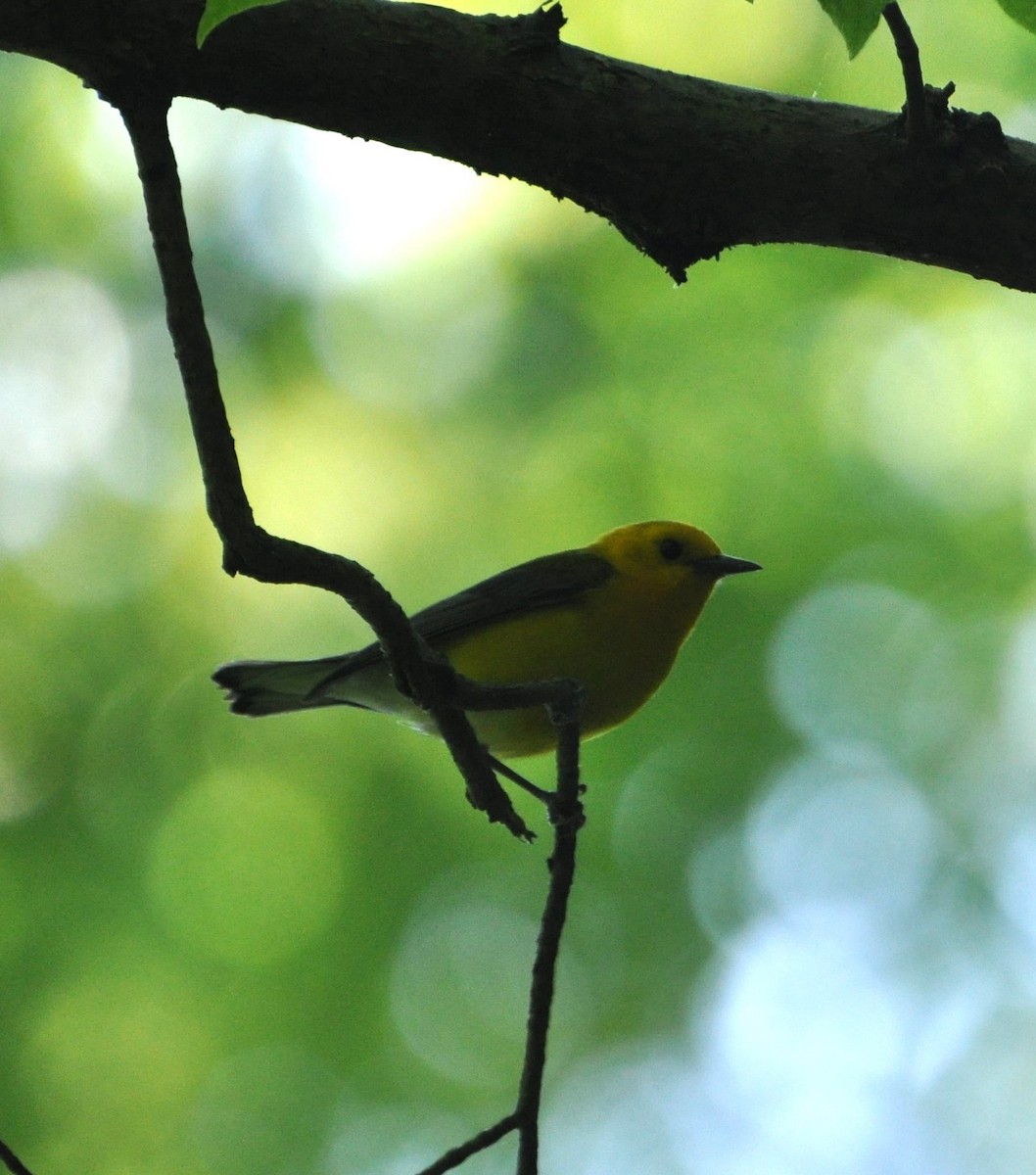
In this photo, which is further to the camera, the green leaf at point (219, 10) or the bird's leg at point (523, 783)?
the bird's leg at point (523, 783)

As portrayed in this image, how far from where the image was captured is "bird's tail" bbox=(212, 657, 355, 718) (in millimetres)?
6125

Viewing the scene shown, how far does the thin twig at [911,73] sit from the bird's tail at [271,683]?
3670 millimetres

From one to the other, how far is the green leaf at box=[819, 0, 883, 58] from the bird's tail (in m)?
4.17

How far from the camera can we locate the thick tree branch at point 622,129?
2924 millimetres

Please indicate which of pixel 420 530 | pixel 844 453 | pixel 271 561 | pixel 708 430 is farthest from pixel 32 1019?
pixel 271 561

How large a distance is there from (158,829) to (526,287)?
482cm

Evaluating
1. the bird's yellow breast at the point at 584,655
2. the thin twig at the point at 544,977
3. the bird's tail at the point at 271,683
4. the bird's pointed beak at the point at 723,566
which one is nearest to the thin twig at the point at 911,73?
the thin twig at the point at 544,977

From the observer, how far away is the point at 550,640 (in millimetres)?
5461

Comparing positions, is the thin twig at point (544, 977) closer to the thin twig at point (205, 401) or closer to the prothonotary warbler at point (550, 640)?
the thin twig at point (205, 401)

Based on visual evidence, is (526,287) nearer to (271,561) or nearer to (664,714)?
(664,714)

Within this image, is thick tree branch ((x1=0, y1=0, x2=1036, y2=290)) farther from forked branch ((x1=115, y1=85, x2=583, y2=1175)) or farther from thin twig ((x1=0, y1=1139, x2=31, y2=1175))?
thin twig ((x1=0, y1=1139, x2=31, y2=1175))

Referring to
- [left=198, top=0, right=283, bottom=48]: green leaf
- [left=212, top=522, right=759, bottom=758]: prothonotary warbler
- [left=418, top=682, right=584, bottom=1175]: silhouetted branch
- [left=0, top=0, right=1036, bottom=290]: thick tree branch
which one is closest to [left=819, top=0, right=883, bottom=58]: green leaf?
[left=0, top=0, right=1036, bottom=290]: thick tree branch

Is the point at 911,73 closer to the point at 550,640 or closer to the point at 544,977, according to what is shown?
the point at 544,977

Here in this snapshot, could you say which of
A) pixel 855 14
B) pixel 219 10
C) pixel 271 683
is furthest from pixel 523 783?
pixel 219 10
